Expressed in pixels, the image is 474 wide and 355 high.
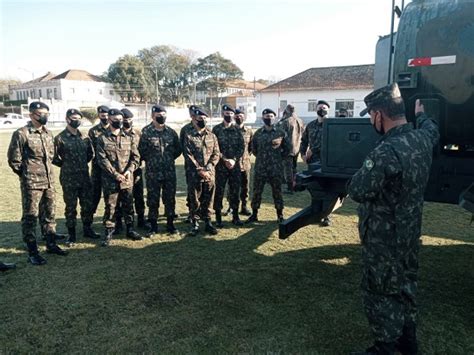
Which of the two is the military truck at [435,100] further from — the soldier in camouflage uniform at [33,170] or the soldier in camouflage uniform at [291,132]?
the soldier in camouflage uniform at [291,132]

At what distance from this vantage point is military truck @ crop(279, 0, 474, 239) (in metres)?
2.99

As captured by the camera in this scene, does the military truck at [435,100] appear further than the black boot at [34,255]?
No

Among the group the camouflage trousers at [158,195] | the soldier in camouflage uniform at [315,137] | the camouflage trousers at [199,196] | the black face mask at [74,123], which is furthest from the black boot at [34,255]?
the soldier in camouflage uniform at [315,137]

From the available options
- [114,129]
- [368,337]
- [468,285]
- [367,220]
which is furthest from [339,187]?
[114,129]

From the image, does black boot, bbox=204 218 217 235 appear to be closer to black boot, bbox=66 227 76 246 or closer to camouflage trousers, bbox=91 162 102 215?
camouflage trousers, bbox=91 162 102 215

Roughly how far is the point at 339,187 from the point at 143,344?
219cm

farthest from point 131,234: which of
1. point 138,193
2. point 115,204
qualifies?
point 138,193

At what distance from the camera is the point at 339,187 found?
12.0 feet

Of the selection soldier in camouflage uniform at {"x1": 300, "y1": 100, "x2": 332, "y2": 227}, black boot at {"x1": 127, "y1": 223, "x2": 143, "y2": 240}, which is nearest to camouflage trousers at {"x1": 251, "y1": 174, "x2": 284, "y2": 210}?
soldier in camouflage uniform at {"x1": 300, "y1": 100, "x2": 332, "y2": 227}

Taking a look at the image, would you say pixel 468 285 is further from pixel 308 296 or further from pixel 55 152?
pixel 55 152

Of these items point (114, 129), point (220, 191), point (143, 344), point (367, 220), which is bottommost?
point (143, 344)

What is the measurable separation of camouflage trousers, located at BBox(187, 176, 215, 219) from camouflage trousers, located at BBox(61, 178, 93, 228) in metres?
1.44

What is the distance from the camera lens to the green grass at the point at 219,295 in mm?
3061

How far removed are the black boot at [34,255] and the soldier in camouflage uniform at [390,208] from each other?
150 inches
